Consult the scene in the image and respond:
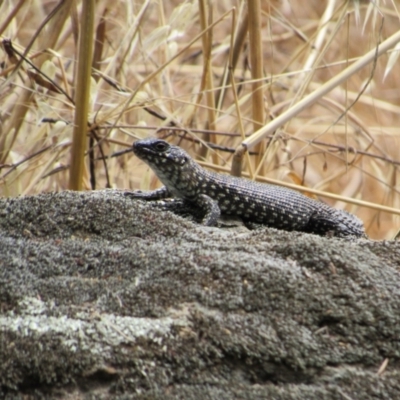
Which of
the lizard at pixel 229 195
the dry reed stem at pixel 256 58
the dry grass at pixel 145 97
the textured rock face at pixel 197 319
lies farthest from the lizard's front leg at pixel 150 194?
the textured rock face at pixel 197 319

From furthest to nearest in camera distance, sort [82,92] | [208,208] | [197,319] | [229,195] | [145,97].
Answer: [145,97] → [229,195] → [208,208] → [82,92] → [197,319]

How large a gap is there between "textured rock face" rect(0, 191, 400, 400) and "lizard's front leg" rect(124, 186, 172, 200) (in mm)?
1269

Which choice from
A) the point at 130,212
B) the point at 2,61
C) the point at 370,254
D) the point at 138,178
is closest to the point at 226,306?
the point at 370,254

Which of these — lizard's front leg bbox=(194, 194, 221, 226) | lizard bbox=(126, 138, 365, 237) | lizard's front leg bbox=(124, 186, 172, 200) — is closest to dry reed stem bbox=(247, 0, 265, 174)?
lizard bbox=(126, 138, 365, 237)

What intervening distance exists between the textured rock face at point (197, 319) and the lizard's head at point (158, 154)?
1.49m

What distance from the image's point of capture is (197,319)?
8.09 ft

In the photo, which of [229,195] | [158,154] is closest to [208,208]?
[229,195]

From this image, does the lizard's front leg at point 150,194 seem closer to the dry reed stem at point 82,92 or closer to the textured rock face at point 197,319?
the dry reed stem at point 82,92

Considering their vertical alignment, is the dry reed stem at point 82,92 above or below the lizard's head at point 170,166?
above

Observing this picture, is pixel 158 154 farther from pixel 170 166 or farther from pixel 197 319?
pixel 197 319

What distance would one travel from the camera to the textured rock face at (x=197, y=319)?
2291 mm

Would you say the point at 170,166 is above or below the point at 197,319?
above

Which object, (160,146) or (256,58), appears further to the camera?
(256,58)

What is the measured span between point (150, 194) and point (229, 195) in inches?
20.0
